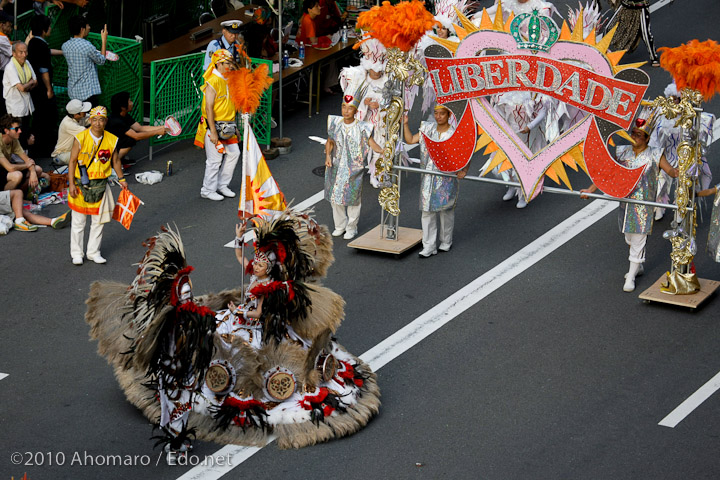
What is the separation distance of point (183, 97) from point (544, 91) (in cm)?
589

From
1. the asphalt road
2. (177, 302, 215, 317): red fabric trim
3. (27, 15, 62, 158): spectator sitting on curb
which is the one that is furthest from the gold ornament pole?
(27, 15, 62, 158): spectator sitting on curb

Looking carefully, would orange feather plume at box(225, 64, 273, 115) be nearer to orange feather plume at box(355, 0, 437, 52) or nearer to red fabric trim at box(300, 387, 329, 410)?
orange feather plume at box(355, 0, 437, 52)

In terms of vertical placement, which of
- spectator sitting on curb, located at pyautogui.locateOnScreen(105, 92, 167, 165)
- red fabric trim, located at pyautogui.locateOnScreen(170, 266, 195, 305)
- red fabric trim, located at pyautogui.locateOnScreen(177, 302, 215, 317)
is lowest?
spectator sitting on curb, located at pyautogui.locateOnScreen(105, 92, 167, 165)

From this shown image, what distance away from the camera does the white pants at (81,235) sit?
1248 cm

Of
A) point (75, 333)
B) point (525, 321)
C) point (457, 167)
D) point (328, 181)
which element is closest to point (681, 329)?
point (525, 321)

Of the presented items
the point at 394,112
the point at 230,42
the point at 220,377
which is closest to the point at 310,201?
the point at 394,112

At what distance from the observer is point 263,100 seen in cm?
1582

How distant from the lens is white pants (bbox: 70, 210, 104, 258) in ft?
41.0

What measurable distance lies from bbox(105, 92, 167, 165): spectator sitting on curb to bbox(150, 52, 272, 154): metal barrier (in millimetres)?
371

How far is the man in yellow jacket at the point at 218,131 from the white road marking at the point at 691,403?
653 cm

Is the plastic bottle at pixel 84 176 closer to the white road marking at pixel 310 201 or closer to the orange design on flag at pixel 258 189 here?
the white road marking at pixel 310 201

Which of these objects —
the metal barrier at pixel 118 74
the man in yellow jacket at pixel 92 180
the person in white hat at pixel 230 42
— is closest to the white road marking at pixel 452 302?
the man in yellow jacket at pixel 92 180

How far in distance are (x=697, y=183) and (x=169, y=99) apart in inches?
Result: 281

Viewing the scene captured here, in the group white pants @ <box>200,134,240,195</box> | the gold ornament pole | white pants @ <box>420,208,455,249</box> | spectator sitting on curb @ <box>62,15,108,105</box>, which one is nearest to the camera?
the gold ornament pole
